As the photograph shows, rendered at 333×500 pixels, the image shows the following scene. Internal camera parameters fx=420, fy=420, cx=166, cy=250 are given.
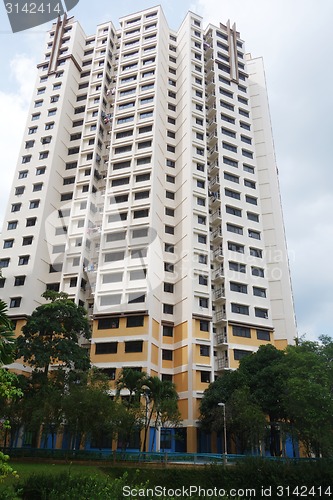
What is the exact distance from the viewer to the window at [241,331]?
47.5 metres

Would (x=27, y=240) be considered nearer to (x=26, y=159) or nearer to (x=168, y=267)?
(x=26, y=159)

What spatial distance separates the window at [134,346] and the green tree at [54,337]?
5.87 meters

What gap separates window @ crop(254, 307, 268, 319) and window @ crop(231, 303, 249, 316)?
131cm

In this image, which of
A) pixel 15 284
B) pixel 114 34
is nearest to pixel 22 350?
pixel 15 284

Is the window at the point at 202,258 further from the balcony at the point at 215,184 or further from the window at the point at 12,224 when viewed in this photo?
the window at the point at 12,224

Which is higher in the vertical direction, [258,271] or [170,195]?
[170,195]

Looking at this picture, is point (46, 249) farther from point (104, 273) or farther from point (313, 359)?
point (313, 359)

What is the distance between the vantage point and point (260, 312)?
5006 centimetres

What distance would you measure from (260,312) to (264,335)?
9.06 feet

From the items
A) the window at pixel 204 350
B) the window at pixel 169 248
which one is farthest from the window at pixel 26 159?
the window at pixel 204 350

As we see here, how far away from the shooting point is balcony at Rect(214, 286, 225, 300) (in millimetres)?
49162

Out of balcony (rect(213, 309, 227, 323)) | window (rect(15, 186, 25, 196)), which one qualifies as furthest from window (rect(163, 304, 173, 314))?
window (rect(15, 186, 25, 196))

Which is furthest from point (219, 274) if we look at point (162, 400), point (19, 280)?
point (19, 280)

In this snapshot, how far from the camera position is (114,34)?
7169cm
